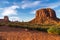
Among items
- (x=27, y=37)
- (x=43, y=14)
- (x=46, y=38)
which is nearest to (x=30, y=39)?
(x=27, y=37)

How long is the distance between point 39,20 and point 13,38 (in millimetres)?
121620

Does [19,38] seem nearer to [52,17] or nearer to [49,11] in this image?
[52,17]

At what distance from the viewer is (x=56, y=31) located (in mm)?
25047

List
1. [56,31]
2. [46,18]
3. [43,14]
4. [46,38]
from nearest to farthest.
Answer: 1. [46,38]
2. [56,31]
3. [46,18]
4. [43,14]

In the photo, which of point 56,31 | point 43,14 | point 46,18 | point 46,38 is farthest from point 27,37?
point 43,14

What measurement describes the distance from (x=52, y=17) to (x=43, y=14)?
1115 centimetres

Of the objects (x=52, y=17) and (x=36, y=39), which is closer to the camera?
(x=36, y=39)

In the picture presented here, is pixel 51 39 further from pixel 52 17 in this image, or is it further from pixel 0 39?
pixel 52 17

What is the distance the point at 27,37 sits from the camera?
54.1ft

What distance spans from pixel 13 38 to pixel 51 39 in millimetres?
3105

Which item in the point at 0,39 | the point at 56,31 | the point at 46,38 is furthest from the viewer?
the point at 56,31

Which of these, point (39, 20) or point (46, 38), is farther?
point (39, 20)

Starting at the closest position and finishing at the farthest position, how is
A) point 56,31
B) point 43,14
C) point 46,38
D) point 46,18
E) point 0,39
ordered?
point 0,39
point 46,38
point 56,31
point 46,18
point 43,14

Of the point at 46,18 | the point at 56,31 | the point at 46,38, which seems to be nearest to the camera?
the point at 46,38
